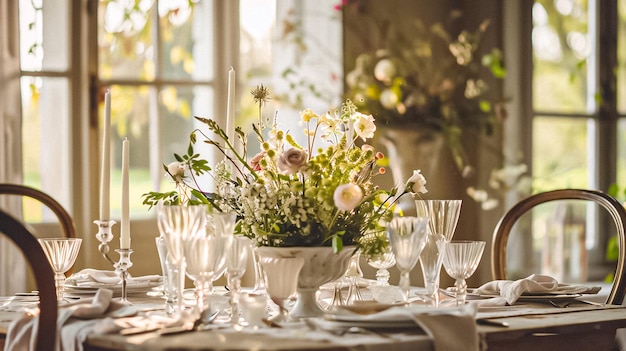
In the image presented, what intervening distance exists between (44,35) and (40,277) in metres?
1.73

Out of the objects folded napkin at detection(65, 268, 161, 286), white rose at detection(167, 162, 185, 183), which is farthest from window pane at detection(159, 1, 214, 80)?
white rose at detection(167, 162, 185, 183)

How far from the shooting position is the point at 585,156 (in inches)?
163

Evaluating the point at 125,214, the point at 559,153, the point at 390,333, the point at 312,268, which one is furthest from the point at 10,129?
the point at 559,153

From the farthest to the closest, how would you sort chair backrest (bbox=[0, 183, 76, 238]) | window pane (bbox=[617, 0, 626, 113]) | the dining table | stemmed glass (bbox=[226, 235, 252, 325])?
window pane (bbox=[617, 0, 626, 113]) → chair backrest (bbox=[0, 183, 76, 238]) → stemmed glass (bbox=[226, 235, 252, 325]) → the dining table

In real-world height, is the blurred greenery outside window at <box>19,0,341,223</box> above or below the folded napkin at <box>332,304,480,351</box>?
above

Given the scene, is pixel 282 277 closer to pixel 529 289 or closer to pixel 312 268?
pixel 312 268

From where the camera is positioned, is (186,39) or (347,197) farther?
(186,39)

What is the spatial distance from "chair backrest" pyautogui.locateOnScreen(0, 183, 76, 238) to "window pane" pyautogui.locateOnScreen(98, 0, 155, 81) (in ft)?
2.61

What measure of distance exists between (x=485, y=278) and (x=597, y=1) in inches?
57.2

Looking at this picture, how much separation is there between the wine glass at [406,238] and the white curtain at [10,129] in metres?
1.67

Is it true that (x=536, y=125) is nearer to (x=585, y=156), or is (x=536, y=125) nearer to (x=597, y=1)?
(x=585, y=156)

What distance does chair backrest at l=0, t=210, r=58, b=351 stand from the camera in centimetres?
149

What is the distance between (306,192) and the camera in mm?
1672

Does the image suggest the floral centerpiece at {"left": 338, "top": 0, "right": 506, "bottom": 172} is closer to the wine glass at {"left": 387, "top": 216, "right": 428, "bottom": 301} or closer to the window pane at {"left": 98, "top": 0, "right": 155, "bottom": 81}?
the window pane at {"left": 98, "top": 0, "right": 155, "bottom": 81}
